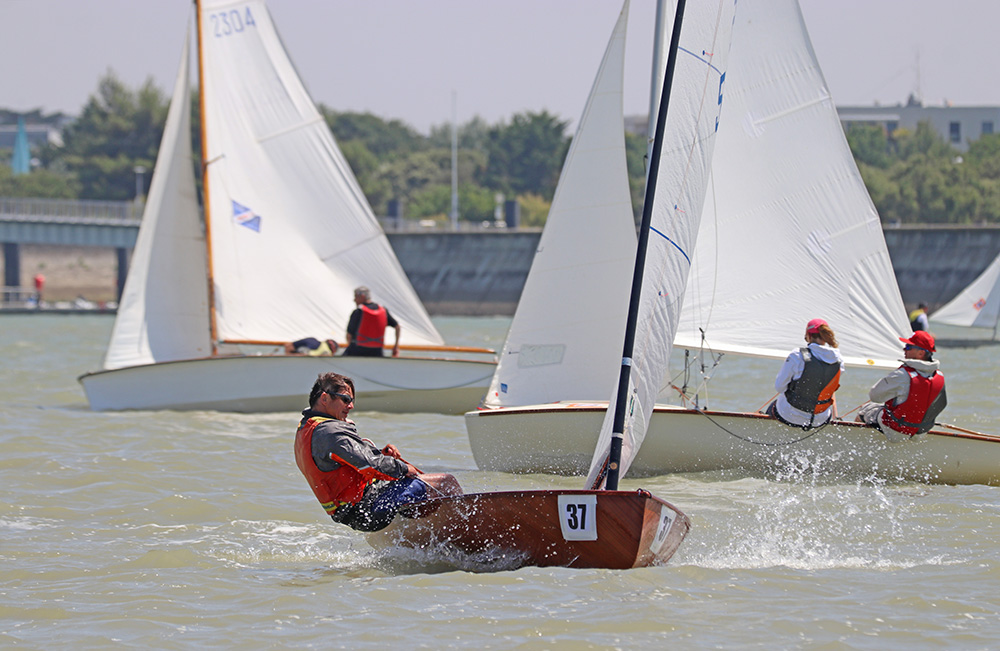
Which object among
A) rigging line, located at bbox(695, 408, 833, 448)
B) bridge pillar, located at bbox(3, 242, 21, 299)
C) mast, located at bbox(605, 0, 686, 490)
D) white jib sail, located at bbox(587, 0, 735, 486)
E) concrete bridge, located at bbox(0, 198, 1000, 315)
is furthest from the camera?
bridge pillar, located at bbox(3, 242, 21, 299)

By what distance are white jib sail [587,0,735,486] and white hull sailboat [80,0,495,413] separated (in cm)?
594

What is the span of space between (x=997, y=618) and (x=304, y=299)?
870cm

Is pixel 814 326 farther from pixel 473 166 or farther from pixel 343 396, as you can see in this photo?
pixel 473 166

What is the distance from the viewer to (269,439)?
10086 millimetres

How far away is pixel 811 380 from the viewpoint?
293 inches

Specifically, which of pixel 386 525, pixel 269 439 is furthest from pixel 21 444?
pixel 386 525

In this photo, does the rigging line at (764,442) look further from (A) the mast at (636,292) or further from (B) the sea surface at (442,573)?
(A) the mast at (636,292)

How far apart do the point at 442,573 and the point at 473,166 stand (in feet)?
238

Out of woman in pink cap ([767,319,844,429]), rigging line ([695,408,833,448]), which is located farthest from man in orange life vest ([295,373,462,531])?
woman in pink cap ([767,319,844,429])

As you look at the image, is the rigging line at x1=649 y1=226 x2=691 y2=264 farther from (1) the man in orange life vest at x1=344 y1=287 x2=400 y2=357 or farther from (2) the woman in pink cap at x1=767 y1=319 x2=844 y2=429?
(1) the man in orange life vest at x1=344 y1=287 x2=400 y2=357

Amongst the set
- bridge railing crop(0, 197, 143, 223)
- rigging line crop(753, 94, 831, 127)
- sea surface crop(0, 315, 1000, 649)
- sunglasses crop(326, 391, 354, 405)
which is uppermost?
bridge railing crop(0, 197, 143, 223)

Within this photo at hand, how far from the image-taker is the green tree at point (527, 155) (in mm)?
74250

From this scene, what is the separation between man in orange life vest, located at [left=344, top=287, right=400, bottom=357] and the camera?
1134 centimetres

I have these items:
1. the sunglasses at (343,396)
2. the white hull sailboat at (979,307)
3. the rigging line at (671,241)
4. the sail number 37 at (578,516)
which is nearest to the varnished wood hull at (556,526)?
the sail number 37 at (578,516)
